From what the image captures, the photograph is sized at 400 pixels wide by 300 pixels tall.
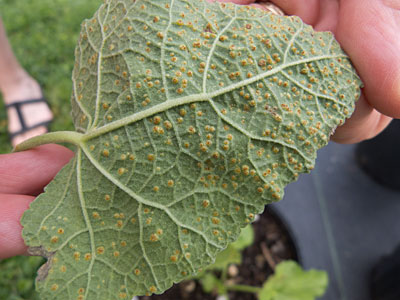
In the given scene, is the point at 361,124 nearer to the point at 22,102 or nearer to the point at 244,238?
the point at 244,238

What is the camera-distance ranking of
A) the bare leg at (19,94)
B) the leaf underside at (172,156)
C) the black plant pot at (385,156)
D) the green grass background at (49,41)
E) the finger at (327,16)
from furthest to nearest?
the green grass background at (49,41) → the bare leg at (19,94) → the black plant pot at (385,156) → the finger at (327,16) → the leaf underside at (172,156)

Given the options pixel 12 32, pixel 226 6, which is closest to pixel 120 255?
pixel 226 6

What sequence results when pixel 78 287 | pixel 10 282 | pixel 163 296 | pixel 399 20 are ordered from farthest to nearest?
pixel 10 282 → pixel 163 296 → pixel 399 20 → pixel 78 287

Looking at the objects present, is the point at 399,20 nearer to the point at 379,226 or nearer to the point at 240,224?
the point at 240,224

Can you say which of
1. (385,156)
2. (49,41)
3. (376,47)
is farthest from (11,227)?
(49,41)

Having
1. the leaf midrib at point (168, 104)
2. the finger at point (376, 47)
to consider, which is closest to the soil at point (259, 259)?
the finger at point (376, 47)

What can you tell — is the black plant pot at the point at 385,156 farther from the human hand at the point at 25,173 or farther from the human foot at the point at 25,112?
the human foot at the point at 25,112

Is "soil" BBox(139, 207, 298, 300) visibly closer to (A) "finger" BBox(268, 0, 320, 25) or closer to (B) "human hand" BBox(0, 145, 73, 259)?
(B) "human hand" BBox(0, 145, 73, 259)
